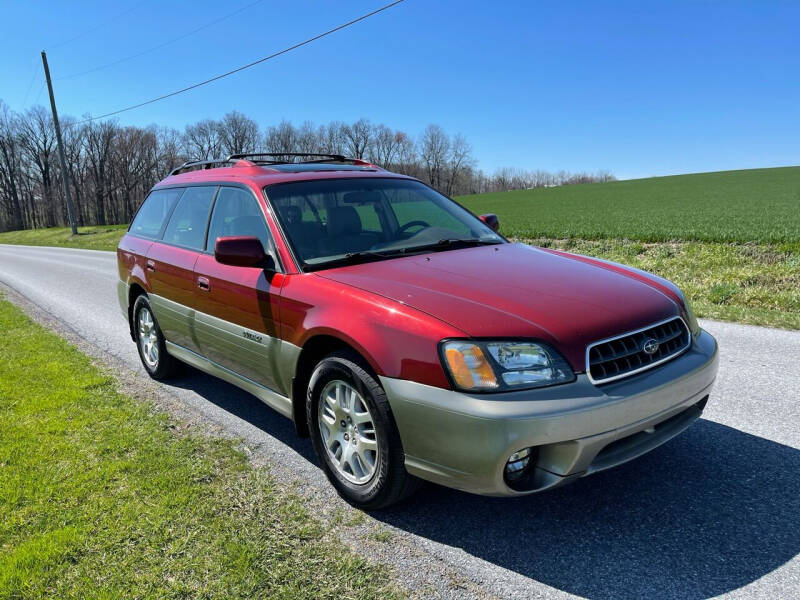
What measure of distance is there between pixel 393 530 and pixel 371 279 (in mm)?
1269

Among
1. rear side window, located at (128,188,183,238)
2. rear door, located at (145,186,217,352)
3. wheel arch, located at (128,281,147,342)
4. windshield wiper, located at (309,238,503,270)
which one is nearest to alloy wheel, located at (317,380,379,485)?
windshield wiper, located at (309,238,503,270)

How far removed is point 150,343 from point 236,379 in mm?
1854

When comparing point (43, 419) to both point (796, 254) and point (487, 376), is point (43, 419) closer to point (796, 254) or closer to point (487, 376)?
point (487, 376)

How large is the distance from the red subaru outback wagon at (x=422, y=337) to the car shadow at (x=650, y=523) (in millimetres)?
332

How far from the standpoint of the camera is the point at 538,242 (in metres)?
18.7

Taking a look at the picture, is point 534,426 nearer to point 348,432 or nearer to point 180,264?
point 348,432

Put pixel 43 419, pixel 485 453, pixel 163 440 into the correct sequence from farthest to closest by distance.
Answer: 1. pixel 43 419
2. pixel 163 440
3. pixel 485 453

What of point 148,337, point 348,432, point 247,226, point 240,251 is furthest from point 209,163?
point 348,432

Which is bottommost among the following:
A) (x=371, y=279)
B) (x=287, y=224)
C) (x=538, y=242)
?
(x=538, y=242)

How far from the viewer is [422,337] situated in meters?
2.56

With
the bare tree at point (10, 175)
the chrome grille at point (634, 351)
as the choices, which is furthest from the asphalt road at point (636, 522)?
the bare tree at point (10, 175)

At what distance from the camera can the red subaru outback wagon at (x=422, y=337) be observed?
8.10 ft

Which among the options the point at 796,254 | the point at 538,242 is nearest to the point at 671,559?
the point at 796,254

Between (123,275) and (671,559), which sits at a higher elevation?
(123,275)
